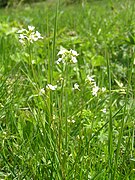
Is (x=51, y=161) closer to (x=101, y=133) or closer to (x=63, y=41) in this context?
(x=101, y=133)

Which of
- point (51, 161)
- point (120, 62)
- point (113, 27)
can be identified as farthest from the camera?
point (113, 27)

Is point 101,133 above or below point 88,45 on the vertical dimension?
below

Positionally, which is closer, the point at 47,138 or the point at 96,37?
the point at 47,138

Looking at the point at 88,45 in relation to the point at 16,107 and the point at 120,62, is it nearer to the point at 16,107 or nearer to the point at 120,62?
the point at 120,62

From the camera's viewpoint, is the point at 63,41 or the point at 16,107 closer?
the point at 16,107

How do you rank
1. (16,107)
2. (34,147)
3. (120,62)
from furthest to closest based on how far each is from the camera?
(120,62) < (16,107) < (34,147)

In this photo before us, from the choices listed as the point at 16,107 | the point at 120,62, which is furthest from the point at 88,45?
the point at 16,107

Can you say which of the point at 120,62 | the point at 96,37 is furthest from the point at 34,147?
the point at 96,37

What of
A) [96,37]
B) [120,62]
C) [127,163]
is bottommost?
[127,163]

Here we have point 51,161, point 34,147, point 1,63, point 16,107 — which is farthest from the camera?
point 1,63
